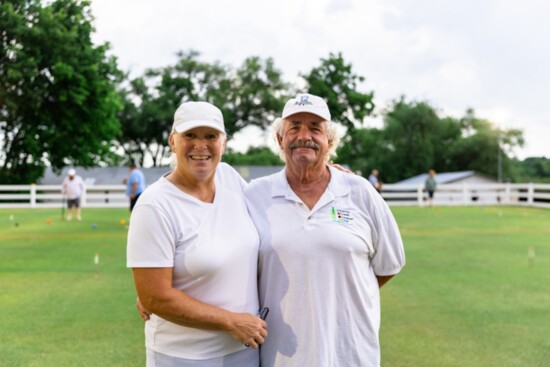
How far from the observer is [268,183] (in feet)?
10.6

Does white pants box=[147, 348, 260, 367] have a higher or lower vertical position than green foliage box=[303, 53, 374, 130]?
lower

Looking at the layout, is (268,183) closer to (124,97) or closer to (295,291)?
(295,291)

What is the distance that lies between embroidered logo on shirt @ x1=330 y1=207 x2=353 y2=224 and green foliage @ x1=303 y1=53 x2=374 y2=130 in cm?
5103

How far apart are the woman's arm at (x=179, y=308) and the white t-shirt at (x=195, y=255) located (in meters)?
0.05

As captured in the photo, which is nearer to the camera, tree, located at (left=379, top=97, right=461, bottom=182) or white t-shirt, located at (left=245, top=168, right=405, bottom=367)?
white t-shirt, located at (left=245, top=168, right=405, bottom=367)

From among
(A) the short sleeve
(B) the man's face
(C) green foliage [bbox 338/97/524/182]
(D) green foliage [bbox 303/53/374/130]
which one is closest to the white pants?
(A) the short sleeve

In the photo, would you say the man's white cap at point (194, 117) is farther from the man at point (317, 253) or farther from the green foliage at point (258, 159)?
the green foliage at point (258, 159)

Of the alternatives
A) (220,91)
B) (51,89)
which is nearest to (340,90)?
(220,91)

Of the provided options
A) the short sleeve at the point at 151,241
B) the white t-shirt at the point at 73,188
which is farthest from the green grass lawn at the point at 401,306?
the white t-shirt at the point at 73,188

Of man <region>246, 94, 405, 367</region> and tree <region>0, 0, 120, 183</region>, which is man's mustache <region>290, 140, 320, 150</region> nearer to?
man <region>246, 94, 405, 367</region>

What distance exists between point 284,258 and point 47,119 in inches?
1427

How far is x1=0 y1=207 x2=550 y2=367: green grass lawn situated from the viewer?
215 inches

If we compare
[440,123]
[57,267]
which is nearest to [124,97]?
[440,123]

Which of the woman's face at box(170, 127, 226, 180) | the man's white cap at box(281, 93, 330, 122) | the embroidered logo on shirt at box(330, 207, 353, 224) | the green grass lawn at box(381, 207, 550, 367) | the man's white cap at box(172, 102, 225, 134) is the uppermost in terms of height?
the man's white cap at box(281, 93, 330, 122)
